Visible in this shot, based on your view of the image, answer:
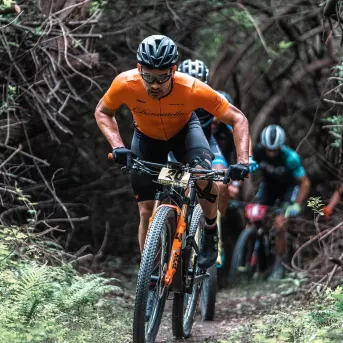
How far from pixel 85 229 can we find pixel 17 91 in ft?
12.4

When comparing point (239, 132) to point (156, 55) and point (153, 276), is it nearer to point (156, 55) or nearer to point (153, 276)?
point (156, 55)

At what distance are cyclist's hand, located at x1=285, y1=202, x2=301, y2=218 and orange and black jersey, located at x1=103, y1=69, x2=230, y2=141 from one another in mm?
4233

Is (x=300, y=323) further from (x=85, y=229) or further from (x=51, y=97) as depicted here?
(x=85, y=229)

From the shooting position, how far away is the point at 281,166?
10.9 m

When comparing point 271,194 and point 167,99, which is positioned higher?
point 167,99

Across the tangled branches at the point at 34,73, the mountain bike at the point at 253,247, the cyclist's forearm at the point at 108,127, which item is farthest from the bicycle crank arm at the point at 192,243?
the mountain bike at the point at 253,247

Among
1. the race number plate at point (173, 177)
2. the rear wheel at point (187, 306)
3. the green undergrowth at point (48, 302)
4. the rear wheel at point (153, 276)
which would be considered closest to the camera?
the green undergrowth at point (48, 302)

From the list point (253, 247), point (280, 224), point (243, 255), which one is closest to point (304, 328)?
point (243, 255)

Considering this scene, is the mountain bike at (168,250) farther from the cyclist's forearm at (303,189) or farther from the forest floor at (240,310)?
the cyclist's forearm at (303,189)

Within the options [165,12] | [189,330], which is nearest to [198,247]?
[189,330]

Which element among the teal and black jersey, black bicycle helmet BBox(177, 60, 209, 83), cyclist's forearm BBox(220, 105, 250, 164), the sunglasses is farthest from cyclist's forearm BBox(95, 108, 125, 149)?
the teal and black jersey

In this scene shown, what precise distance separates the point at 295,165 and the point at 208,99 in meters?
4.95

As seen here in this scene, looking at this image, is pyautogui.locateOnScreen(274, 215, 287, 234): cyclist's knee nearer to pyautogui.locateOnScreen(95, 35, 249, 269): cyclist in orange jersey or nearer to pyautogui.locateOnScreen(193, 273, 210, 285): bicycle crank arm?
pyautogui.locateOnScreen(193, 273, 210, 285): bicycle crank arm

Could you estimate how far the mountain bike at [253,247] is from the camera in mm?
10625
